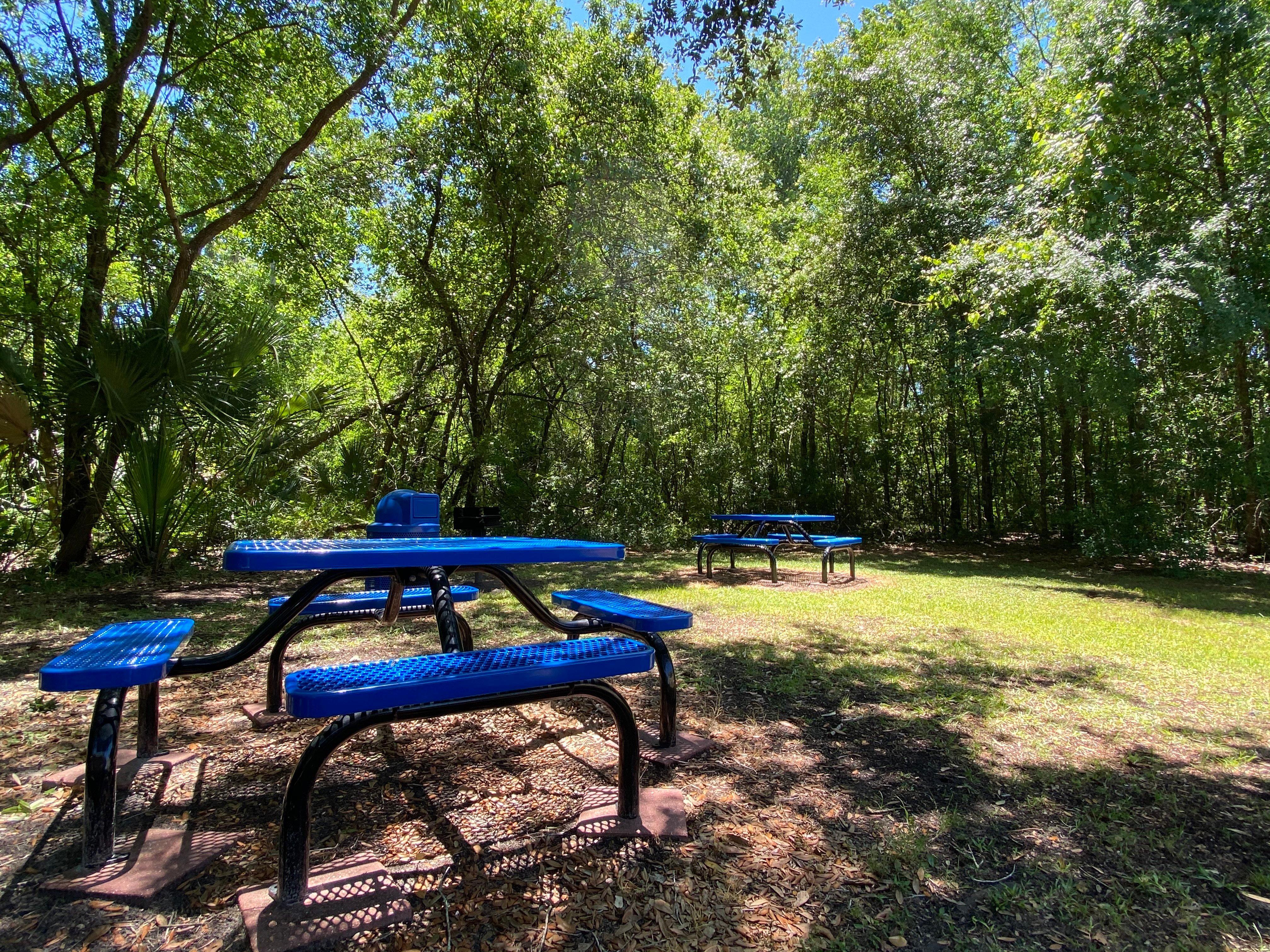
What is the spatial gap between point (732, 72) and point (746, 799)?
465 cm

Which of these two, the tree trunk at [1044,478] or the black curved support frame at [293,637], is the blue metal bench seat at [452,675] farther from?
the tree trunk at [1044,478]

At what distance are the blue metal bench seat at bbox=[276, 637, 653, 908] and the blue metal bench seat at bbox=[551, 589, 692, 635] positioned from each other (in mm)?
402

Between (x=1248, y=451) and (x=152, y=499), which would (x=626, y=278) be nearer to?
(x=152, y=499)

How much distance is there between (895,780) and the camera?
2.37 metres

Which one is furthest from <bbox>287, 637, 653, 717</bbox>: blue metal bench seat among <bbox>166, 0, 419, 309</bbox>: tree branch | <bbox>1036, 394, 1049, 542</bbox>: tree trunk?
<bbox>1036, 394, 1049, 542</bbox>: tree trunk

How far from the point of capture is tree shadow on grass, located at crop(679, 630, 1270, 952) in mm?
1607

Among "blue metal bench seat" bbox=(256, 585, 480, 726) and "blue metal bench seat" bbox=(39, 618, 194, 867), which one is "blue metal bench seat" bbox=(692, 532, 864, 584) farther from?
"blue metal bench seat" bbox=(39, 618, 194, 867)

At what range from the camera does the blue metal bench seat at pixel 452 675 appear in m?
1.47

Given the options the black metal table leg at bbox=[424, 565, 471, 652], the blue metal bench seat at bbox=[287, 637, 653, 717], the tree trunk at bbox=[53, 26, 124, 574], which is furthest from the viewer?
the tree trunk at bbox=[53, 26, 124, 574]

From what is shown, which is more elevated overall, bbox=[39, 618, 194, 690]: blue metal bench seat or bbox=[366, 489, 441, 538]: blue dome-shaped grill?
bbox=[366, 489, 441, 538]: blue dome-shaped grill

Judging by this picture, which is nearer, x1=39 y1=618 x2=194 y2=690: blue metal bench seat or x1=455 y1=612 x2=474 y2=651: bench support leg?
x1=39 y1=618 x2=194 y2=690: blue metal bench seat

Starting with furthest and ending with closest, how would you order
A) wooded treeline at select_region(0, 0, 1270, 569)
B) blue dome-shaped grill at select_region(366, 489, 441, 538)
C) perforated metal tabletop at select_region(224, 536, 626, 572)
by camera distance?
wooded treeline at select_region(0, 0, 1270, 569) < blue dome-shaped grill at select_region(366, 489, 441, 538) < perforated metal tabletop at select_region(224, 536, 626, 572)

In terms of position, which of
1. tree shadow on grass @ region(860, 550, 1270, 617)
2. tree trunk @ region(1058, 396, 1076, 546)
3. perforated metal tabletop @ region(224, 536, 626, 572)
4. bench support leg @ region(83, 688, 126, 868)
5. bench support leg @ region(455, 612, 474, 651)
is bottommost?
tree shadow on grass @ region(860, 550, 1270, 617)

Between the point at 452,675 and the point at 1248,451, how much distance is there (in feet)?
34.0
